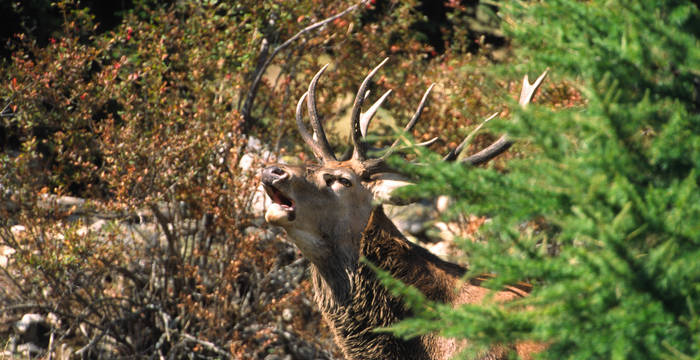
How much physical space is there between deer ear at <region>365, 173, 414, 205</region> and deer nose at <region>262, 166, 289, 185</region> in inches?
20.7

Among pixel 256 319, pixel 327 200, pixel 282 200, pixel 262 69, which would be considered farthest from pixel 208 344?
pixel 262 69

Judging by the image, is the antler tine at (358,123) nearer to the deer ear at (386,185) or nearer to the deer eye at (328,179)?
the deer ear at (386,185)

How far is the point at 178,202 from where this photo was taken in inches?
241

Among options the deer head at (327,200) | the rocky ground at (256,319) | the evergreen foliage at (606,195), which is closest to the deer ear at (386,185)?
the deer head at (327,200)

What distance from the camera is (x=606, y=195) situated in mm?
2154

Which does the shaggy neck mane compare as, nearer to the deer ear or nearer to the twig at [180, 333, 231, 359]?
the deer ear

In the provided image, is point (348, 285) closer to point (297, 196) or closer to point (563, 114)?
point (297, 196)

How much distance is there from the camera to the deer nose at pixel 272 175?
4.13m

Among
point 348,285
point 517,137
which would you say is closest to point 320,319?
point 348,285

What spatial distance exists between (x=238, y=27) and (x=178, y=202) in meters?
1.59

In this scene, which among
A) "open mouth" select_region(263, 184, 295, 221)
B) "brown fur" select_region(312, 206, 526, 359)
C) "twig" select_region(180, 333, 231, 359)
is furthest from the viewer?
"twig" select_region(180, 333, 231, 359)

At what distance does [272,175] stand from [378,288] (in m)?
0.81

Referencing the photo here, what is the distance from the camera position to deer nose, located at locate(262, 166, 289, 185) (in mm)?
4133

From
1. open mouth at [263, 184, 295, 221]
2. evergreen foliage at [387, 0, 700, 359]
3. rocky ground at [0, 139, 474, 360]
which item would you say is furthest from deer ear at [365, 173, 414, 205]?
evergreen foliage at [387, 0, 700, 359]
